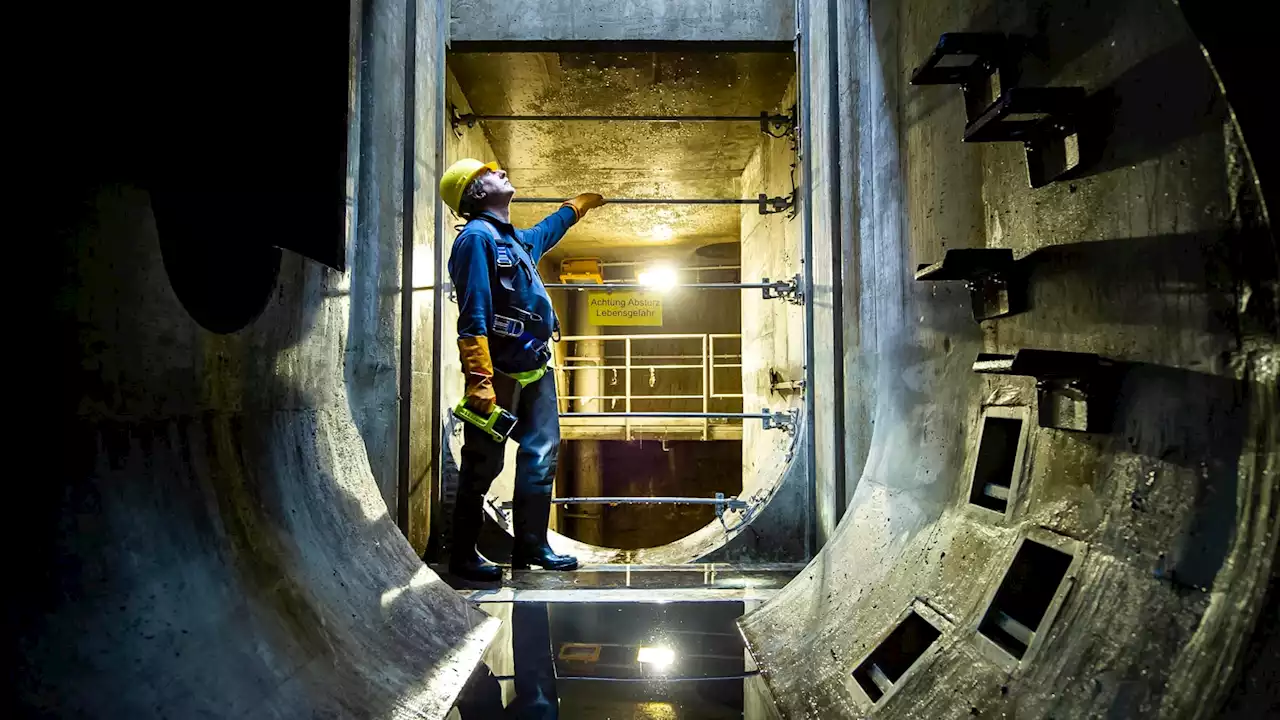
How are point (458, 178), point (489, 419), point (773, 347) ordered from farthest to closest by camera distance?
point (773, 347) → point (458, 178) → point (489, 419)

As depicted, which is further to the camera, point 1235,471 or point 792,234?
point 792,234

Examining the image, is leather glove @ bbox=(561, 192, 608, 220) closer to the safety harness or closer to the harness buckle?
the safety harness

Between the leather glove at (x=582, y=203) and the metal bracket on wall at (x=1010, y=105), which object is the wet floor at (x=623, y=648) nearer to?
the metal bracket on wall at (x=1010, y=105)

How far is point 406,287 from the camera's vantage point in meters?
3.67

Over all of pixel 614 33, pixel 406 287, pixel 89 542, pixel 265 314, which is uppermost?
pixel 614 33

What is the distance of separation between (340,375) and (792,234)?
335 cm

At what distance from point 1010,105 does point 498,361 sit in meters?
2.71

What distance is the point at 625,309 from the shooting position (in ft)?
31.8

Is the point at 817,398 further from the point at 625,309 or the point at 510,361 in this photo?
the point at 625,309

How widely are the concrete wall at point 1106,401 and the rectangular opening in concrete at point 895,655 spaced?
0.04 m

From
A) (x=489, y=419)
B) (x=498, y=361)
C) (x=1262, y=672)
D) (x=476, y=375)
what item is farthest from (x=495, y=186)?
(x=1262, y=672)

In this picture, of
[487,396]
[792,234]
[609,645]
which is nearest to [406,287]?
[487,396]

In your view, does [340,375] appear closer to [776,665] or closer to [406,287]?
[406,287]

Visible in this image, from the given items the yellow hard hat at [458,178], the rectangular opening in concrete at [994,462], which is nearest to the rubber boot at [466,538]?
the yellow hard hat at [458,178]
